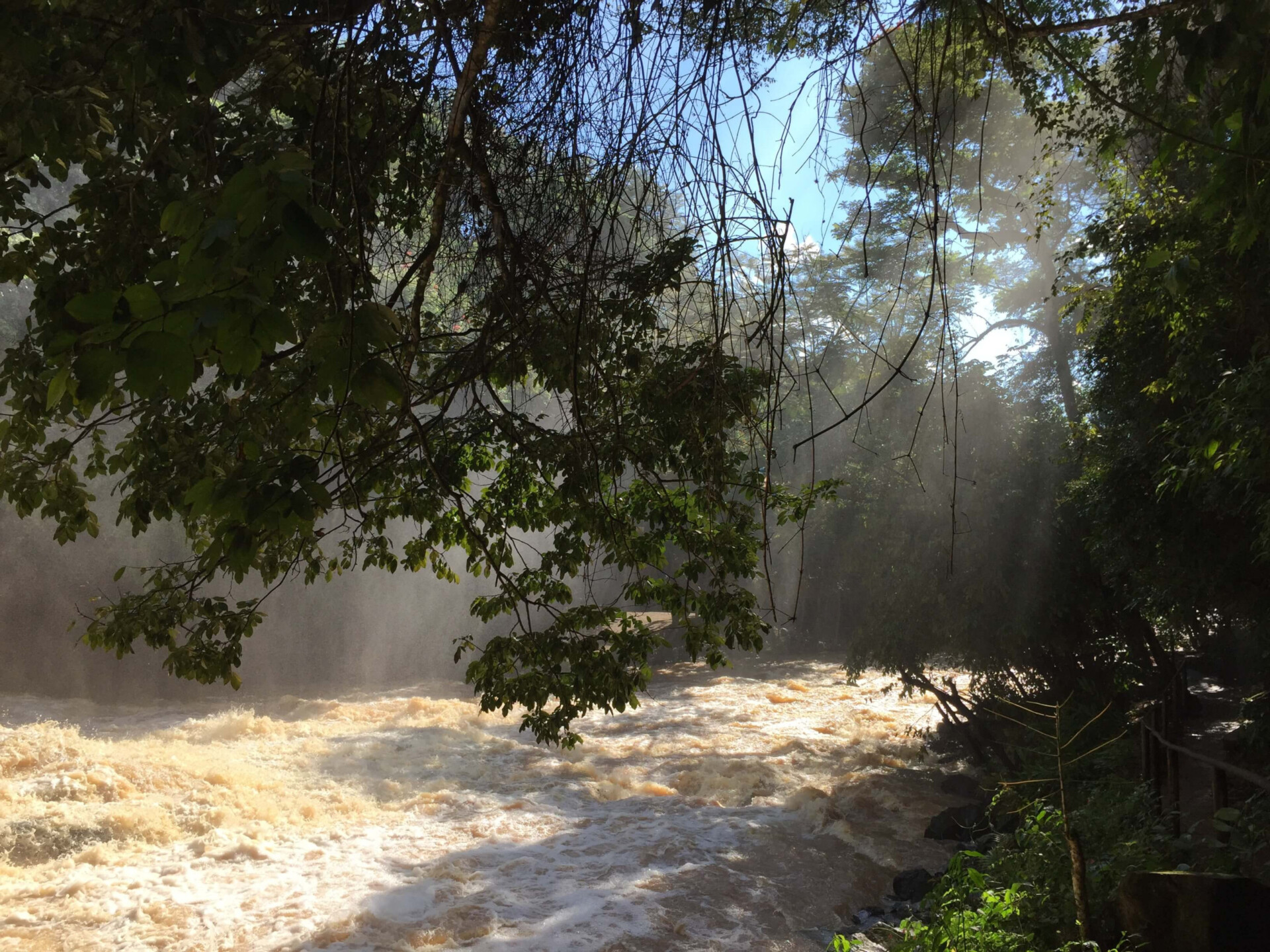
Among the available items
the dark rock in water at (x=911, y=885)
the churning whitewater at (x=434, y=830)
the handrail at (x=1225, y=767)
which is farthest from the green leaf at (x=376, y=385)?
the dark rock in water at (x=911, y=885)

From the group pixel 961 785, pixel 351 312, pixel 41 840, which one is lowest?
pixel 41 840

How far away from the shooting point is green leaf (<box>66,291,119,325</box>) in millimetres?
1078

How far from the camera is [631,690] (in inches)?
158

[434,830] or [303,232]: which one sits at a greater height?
[303,232]

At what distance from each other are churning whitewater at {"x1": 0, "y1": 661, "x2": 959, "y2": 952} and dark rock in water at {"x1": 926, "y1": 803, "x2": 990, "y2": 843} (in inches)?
11.2

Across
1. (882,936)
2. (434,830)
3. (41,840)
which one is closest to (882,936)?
Answer: (882,936)

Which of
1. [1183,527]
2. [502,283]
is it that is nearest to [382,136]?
[502,283]

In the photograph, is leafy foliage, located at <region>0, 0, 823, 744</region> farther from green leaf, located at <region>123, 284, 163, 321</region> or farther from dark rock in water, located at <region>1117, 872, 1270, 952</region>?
dark rock in water, located at <region>1117, 872, 1270, 952</region>

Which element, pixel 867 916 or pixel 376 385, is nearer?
pixel 376 385

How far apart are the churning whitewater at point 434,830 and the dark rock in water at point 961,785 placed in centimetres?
25

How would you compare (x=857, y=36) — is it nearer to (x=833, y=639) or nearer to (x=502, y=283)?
(x=502, y=283)

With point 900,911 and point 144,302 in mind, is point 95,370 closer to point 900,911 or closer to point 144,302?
point 144,302

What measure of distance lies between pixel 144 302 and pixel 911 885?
8.98 metres

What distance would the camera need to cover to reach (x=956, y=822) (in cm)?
994
